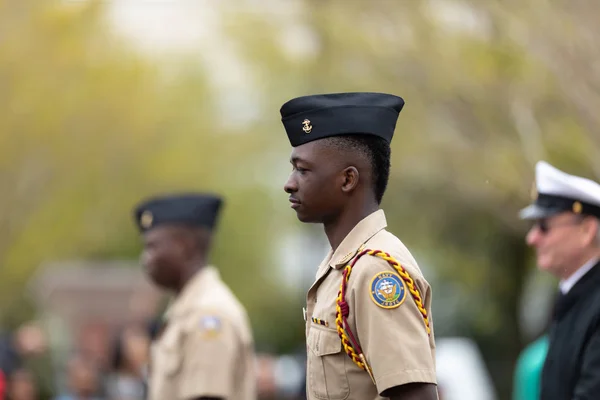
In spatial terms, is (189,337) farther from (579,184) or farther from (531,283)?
(531,283)

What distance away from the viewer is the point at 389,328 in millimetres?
3668

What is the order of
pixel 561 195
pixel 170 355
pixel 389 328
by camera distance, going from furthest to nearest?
pixel 170 355 → pixel 561 195 → pixel 389 328

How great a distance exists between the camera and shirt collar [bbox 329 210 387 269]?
396cm

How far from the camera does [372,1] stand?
1265cm

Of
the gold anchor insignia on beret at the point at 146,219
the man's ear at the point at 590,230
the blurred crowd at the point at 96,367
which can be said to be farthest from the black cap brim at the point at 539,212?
the blurred crowd at the point at 96,367

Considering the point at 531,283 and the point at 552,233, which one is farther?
the point at 531,283

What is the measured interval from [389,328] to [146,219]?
3.40 metres

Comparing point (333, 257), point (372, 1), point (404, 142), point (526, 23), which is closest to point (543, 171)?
point (333, 257)

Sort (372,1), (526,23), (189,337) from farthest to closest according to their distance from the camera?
(372,1) → (526,23) → (189,337)

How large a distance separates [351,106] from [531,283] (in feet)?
67.8

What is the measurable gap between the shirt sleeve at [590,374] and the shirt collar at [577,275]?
0.47 metres

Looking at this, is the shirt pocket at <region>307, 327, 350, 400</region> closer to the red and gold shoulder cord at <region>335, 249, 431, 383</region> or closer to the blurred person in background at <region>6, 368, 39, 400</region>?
the red and gold shoulder cord at <region>335, 249, 431, 383</region>

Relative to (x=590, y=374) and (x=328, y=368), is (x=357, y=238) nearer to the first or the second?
(x=328, y=368)

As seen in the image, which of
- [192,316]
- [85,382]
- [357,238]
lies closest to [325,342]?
[357,238]
